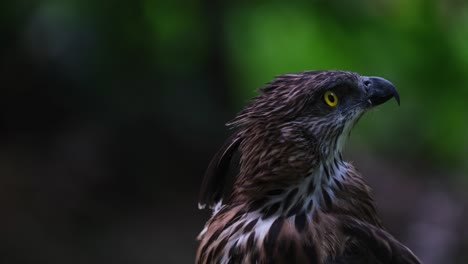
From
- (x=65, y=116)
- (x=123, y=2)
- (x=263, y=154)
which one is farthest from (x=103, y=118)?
(x=263, y=154)

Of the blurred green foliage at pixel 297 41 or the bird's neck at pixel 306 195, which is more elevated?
the blurred green foliage at pixel 297 41

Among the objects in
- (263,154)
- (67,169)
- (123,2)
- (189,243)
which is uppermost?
(123,2)

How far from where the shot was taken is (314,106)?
3.50 metres

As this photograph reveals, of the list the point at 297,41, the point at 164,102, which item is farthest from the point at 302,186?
the point at 164,102

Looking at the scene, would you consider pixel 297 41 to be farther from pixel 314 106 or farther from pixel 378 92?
pixel 314 106

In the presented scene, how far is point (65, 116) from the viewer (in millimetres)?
8359

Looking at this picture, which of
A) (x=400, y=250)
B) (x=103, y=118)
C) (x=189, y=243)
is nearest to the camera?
(x=400, y=250)

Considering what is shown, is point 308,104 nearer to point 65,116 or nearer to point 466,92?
point 466,92

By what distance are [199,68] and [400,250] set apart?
15.4ft

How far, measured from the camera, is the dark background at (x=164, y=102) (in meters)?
7.03

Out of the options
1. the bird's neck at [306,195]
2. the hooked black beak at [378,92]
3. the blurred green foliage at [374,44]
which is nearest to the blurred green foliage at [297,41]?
the blurred green foliage at [374,44]

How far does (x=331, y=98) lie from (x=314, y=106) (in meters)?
0.08

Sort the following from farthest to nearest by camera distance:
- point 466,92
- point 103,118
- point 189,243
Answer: point 103,118 → point 189,243 → point 466,92

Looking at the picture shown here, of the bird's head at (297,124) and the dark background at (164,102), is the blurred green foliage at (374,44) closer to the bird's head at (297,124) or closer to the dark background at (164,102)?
the dark background at (164,102)
